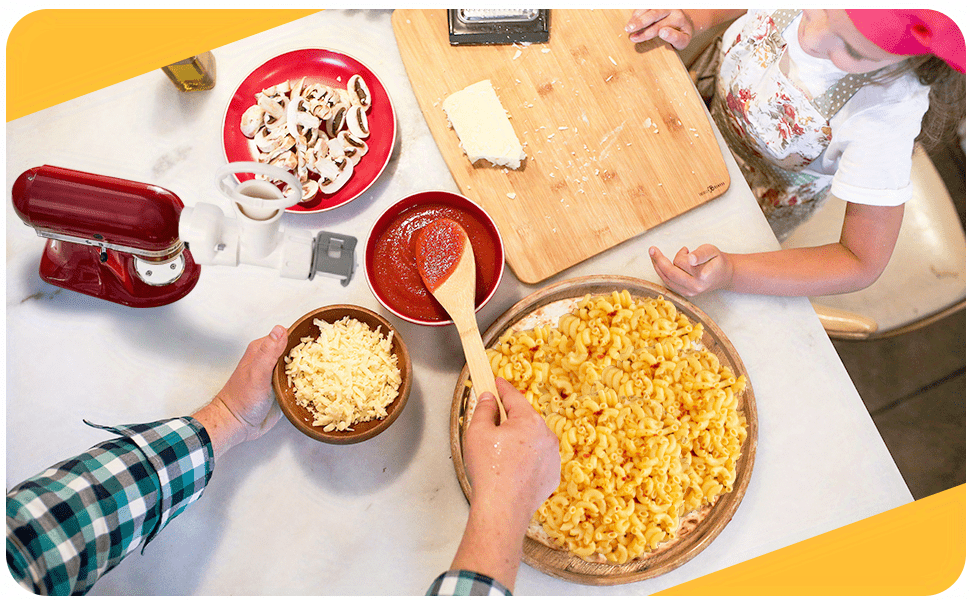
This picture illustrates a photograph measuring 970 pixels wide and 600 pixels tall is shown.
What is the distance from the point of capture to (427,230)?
1.18 metres

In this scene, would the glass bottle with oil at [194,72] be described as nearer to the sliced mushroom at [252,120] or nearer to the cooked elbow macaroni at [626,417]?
the sliced mushroom at [252,120]

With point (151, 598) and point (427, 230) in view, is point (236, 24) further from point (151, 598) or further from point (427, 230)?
point (151, 598)

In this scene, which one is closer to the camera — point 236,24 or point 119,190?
point 119,190

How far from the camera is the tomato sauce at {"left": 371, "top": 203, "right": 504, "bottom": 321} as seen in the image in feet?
3.84

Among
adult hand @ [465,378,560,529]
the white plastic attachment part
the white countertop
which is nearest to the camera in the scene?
the white plastic attachment part

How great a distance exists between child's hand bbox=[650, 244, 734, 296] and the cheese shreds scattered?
61cm

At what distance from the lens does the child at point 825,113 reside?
111 cm

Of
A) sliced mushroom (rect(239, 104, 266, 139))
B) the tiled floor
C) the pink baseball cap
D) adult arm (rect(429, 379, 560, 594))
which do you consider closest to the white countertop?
sliced mushroom (rect(239, 104, 266, 139))

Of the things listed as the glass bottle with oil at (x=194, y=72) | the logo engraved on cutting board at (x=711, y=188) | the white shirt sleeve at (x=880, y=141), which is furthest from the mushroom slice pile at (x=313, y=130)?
the white shirt sleeve at (x=880, y=141)

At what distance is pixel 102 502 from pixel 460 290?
750 mm

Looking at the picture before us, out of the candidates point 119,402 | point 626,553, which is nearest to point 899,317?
point 626,553

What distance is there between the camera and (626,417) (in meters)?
1.14

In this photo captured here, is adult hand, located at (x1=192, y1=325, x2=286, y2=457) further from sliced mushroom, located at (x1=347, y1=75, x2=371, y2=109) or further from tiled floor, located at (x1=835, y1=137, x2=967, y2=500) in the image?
tiled floor, located at (x1=835, y1=137, x2=967, y2=500)

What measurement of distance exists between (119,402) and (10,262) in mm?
418
